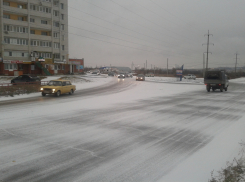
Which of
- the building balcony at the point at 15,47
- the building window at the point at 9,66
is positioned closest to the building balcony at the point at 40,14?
the building balcony at the point at 15,47

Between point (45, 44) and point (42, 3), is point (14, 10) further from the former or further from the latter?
point (45, 44)

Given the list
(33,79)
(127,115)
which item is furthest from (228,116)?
(33,79)

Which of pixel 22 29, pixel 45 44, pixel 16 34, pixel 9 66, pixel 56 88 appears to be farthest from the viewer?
pixel 45 44

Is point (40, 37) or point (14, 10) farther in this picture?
point (40, 37)

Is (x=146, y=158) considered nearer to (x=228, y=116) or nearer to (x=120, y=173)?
(x=120, y=173)

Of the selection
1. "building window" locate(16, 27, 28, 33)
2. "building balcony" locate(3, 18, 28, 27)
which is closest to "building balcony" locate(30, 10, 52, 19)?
"building balcony" locate(3, 18, 28, 27)

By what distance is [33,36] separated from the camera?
57375mm

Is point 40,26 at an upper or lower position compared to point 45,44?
upper

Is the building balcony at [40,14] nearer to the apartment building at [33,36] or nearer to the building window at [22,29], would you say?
the apartment building at [33,36]

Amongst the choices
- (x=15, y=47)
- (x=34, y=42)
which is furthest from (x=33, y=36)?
(x=15, y=47)

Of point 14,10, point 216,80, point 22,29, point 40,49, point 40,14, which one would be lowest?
point 216,80

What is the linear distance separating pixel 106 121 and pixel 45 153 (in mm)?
4756

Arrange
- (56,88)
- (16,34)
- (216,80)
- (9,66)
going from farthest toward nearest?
(16,34) → (9,66) → (216,80) → (56,88)

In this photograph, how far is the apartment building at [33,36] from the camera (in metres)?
52.7
